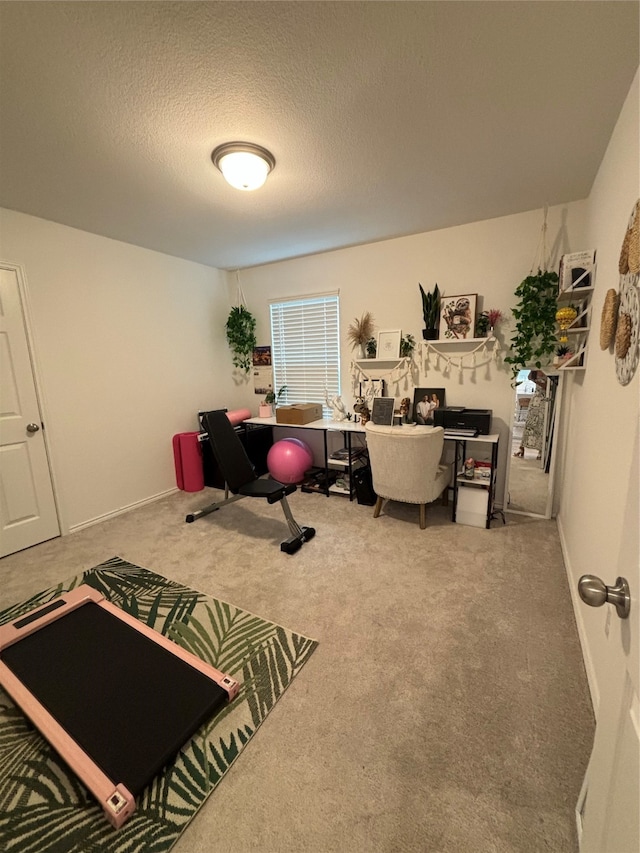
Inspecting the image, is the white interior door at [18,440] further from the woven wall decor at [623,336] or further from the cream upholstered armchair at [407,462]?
the woven wall decor at [623,336]

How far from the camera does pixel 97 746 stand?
1.24 metres

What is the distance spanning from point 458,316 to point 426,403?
0.84 m

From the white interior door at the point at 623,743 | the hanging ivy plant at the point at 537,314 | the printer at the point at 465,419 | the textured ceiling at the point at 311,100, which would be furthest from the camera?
the printer at the point at 465,419

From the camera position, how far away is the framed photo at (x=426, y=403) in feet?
10.9

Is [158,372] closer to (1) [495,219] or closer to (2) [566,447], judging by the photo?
(1) [495,219]

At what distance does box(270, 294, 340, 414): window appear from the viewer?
12.9 ft

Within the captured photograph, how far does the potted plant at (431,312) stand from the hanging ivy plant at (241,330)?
2.16 metres

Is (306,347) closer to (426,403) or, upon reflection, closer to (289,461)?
(289,461)

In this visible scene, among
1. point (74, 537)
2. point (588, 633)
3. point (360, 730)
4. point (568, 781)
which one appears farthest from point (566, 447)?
point (74, 537)

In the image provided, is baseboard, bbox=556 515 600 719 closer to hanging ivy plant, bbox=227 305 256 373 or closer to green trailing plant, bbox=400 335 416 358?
green trailing plant, bbox=400 335 416 358

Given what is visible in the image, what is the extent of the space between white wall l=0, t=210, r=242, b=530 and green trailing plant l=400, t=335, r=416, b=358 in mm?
2363

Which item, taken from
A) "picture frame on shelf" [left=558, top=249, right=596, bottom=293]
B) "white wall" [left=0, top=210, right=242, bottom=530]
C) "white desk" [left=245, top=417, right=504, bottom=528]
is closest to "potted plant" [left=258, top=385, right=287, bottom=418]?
"white desk" [left=245, top=417, right=504, bottom=528]

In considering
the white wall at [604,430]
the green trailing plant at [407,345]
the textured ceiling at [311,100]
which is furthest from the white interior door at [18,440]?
the white wall at [604,430]

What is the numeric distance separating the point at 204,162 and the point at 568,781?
10.8 feet
